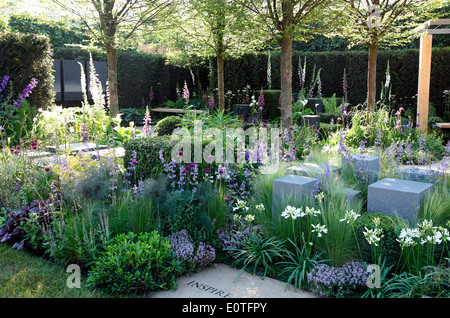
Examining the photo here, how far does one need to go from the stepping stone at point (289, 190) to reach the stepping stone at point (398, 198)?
0.56 meters

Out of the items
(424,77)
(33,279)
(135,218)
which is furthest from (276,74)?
(33,279)

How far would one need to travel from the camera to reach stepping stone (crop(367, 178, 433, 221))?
3340 mm

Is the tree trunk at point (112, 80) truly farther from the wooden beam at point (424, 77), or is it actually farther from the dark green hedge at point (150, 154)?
the wooden beam at point (424, 77)

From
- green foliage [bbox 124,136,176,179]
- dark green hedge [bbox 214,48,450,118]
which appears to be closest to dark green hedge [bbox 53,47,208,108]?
dark green hedge [bbox 214,48,450,118]

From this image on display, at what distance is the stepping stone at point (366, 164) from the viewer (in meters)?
4.26

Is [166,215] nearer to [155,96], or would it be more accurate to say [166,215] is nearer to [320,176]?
[320,176]

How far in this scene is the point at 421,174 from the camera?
4137mm

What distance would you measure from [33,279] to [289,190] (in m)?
2.24

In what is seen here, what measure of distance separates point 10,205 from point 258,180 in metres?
2.62

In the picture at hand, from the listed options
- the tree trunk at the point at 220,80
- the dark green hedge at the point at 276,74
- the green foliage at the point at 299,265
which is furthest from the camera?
the dark green hedge at the point at 276,74

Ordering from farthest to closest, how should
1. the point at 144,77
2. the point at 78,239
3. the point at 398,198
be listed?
the point at 144,77
the point at 398,198
the point at 78,239

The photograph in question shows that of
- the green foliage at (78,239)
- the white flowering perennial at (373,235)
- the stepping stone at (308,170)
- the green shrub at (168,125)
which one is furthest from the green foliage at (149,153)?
the green shrub at (168,125)

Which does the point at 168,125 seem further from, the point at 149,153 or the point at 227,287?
the point at 227,287
